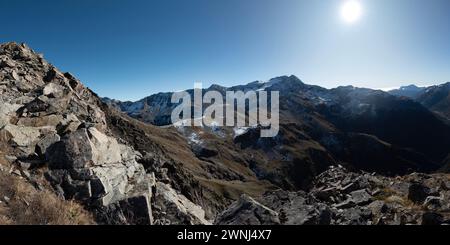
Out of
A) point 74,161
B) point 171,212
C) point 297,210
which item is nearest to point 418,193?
point 297,210

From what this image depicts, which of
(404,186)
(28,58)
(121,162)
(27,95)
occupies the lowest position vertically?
(404,186)

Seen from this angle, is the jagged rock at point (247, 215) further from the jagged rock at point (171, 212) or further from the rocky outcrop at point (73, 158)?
the rocky outcrop at point (73, 158)

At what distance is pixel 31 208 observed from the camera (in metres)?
15.6

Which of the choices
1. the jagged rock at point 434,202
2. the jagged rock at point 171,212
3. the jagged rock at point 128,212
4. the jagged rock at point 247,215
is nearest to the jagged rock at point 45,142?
the jagged rock at point 128,212

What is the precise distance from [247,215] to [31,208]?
1050 centimetres

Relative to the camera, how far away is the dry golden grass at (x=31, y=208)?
48.6 feet

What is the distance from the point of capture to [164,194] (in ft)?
→ 82.7

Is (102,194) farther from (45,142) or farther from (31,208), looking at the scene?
(45,142)

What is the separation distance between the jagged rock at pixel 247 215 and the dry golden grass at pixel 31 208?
717 cm

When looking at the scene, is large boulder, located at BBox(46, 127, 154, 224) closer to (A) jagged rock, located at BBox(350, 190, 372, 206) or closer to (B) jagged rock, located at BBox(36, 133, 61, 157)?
(B) jagged rock, located at BBox(36, 133, 61, 157)
